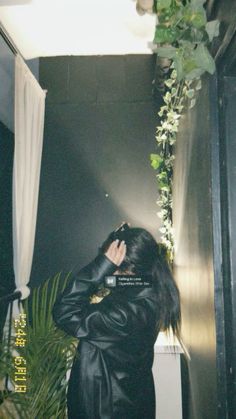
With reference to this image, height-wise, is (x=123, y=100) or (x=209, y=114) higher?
(x=123, y=100)

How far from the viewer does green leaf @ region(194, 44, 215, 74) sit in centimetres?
135

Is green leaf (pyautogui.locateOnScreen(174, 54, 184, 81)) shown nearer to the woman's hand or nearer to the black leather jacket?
the black leather jacket

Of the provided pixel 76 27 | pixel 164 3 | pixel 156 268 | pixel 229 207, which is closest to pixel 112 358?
pixel 156 268

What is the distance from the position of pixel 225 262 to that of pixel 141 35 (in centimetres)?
286

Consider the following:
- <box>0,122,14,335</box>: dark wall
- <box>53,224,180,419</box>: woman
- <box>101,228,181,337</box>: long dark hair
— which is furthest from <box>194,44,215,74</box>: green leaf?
<box>0,122,14,335</box>: dark wall

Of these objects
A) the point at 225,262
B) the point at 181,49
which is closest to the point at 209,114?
the point at 181,49

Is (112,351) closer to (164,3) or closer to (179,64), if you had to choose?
(179,64)

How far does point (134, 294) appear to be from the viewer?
233 centimetres

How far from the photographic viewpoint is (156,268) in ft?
9.82

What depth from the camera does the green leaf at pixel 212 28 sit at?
1322mm

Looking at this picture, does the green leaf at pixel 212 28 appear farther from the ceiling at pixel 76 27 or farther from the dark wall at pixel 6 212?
the dark wall at pixel 6 212

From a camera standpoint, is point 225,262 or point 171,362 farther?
point 171,362

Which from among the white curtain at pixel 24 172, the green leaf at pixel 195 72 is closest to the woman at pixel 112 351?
the white curtain at pixel 24 172

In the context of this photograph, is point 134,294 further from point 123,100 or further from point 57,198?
point 123,100
